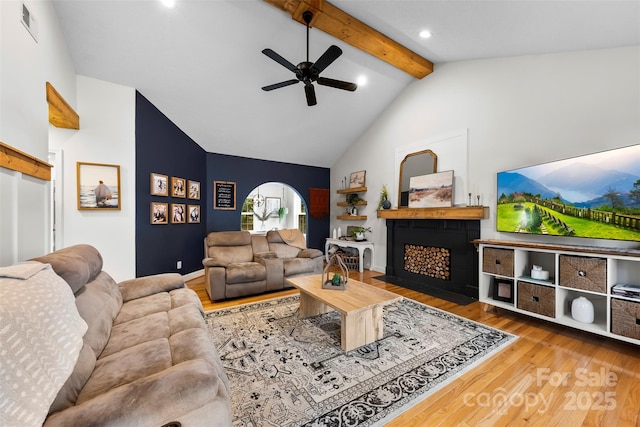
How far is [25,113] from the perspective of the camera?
6.21ft

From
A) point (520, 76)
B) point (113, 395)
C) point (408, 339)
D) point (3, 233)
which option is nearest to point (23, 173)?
point (3, 233)

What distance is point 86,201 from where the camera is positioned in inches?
120

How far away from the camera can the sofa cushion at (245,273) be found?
342 centimetres

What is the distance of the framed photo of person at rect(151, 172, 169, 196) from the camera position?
367 centimetres

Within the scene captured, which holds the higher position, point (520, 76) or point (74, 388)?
point (520, 76)

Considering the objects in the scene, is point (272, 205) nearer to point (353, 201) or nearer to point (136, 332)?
point (353, 201)

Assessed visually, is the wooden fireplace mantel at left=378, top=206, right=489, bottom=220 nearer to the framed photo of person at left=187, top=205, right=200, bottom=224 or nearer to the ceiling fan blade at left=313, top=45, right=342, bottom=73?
the ceiling fan blade at left=313, top=45, right=342, bottom=73

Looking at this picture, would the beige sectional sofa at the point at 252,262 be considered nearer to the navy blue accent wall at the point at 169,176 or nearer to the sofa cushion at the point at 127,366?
the navy blue accent wall at the point at 169,176

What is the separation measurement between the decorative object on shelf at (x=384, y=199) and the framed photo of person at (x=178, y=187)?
11.7 ft

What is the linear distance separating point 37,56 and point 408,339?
3964 mm

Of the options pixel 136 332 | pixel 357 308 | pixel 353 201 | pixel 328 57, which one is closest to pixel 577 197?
pixel 357 308

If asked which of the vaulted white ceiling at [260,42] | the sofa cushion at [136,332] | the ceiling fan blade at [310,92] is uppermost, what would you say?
the vaulted white ceiling at [260,42]

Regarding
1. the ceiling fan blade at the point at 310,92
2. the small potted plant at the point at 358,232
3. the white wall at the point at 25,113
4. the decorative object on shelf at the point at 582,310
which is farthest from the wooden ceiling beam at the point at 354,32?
the decorative object on shelf at the point at 582,310

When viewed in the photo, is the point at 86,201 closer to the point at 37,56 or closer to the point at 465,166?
the point at 37,56
